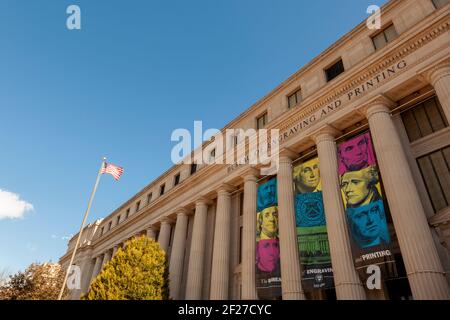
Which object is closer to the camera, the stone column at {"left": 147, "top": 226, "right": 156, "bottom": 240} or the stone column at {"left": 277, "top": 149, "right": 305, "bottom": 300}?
the stone column at {"left": 277, "top": 149, "right": 305, "bottom": 300}

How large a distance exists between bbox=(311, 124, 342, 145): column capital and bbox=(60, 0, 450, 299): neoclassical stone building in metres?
0.06

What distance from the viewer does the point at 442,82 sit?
1359 centimetres

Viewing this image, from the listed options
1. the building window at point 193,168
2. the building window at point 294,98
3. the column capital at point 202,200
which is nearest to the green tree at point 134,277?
the column capital at point 202,200

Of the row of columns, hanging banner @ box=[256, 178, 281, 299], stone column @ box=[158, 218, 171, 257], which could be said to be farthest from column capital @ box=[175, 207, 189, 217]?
hanging banner @ box=[256, 178, 281, 299]

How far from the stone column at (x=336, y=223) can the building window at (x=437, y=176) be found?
3905 mm

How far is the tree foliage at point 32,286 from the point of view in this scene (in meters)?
24.9

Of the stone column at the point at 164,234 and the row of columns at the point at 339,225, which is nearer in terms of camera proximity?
the row of columns at the point at 339,225

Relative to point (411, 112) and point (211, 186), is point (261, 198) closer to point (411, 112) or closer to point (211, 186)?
point (211, 186)

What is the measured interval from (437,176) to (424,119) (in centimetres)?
340

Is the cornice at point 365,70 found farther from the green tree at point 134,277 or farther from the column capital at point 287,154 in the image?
the green tree at point 134,277

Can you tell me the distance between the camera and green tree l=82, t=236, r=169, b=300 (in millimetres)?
18609

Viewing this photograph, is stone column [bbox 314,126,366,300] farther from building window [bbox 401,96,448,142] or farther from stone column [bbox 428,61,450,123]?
stone column [bbox 428,61,450,123]

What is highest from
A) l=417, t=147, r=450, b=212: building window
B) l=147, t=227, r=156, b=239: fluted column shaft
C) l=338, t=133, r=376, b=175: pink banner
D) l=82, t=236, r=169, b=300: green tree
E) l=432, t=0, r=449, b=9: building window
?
l=432, t=0, r=449, b=9: building window
